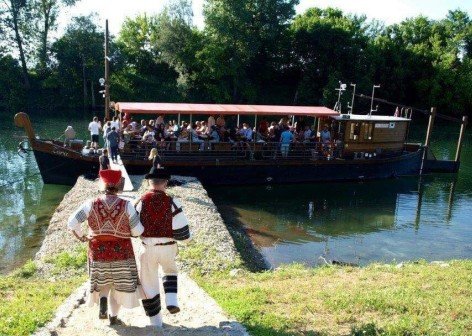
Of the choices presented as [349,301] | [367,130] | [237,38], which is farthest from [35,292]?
[237,38]

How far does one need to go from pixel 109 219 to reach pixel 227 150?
1377 cm

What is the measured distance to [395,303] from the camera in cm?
613

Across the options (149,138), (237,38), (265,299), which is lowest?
(265,299)

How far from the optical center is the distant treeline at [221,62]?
44156 mm

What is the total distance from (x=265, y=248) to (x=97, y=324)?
24.9ft

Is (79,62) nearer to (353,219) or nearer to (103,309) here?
(353,219)

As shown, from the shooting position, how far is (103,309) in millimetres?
5230

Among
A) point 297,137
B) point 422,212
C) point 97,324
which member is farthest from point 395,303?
point 297,137

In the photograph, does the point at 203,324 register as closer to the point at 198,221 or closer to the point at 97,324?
the point at 97,324

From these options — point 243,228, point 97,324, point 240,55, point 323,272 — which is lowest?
point 243,228

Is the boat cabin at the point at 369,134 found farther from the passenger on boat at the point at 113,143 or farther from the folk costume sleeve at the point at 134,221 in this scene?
the folk costume sleeve at the point at 134,221

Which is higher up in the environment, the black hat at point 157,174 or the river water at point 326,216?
the black hat at point 157,174

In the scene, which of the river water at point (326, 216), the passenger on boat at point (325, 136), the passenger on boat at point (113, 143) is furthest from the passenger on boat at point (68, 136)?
the passenger on boat at point (325, 136)

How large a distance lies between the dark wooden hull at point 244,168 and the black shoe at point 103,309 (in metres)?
12.1
